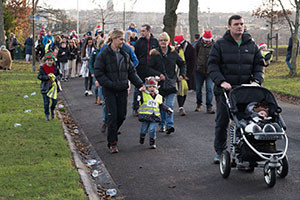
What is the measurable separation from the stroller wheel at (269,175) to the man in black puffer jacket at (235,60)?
46.9 inches

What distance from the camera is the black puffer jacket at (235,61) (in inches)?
301

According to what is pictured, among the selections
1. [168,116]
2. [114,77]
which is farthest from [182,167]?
[168,116]

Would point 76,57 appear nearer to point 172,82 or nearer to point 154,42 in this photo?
point 154,42

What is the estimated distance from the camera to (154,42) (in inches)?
507

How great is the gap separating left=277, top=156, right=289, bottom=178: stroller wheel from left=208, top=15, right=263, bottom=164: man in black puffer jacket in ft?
3.72

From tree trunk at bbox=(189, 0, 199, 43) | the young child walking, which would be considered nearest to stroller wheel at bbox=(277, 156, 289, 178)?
the young child walking

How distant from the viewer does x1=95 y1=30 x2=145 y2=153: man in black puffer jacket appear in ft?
30.5

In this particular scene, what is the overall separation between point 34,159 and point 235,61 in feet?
11.0

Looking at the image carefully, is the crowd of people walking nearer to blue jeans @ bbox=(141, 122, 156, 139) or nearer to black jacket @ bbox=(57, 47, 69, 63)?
blue jeans @ bbox=(141, 122, 156, 139)

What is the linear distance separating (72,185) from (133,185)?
3.01 feet

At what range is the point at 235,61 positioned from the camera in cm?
766

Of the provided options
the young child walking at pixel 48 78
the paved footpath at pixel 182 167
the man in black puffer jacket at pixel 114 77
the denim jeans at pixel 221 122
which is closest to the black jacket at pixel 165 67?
the paved footpath at pixel 182 167

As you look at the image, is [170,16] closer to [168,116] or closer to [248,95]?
[168,116]

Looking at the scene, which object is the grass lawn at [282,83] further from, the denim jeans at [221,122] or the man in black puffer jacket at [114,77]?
the denim jeans at [221,122]
